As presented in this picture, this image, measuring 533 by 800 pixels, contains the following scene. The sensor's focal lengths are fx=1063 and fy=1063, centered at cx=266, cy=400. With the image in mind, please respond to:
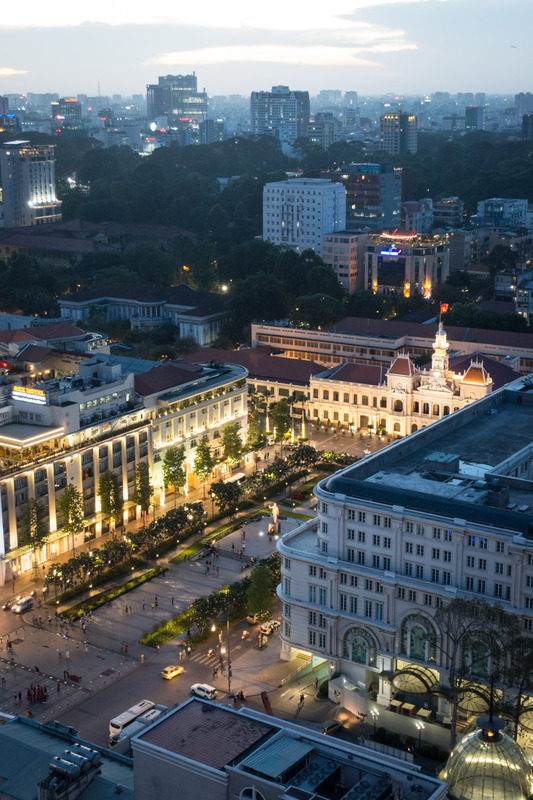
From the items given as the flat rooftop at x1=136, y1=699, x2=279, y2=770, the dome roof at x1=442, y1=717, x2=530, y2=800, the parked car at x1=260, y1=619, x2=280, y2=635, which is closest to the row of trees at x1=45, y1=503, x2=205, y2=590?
the parked car at x1=260, y1=619, x2=280, y2=635

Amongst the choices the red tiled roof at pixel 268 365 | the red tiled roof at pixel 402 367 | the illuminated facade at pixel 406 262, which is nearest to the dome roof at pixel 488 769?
the red tiled roof at pixel 402 367

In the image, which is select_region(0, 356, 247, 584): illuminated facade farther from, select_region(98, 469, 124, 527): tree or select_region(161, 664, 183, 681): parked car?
select_region(161, 664, 183, 681): parked car

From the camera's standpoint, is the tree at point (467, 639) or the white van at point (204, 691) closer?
the tree at point (467, 639)

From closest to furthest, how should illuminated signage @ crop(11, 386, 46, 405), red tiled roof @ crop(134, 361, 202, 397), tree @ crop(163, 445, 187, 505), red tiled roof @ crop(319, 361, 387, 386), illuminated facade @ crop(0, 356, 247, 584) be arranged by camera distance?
1. illuminated facade @ crop(0, 356, 247, 584)
2. illuminated signage @ crop(11, 386, 46, 405)
3. tree @ crop(163, 445, 187, 505)
4. red tiled roof @ crop(134, 361, 202, 397)
5. red tiled roof @ crop(319, 361, 387, 386)

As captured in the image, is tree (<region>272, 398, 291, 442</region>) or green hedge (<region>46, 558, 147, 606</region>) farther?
tree (<region>272, 398, 291, 442</region>)

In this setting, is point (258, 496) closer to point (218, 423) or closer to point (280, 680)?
point (218, 423)

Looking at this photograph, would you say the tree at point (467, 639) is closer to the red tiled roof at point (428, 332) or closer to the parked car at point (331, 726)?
the parked car at point (331, 726)

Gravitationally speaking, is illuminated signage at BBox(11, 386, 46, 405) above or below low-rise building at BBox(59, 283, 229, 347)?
above
